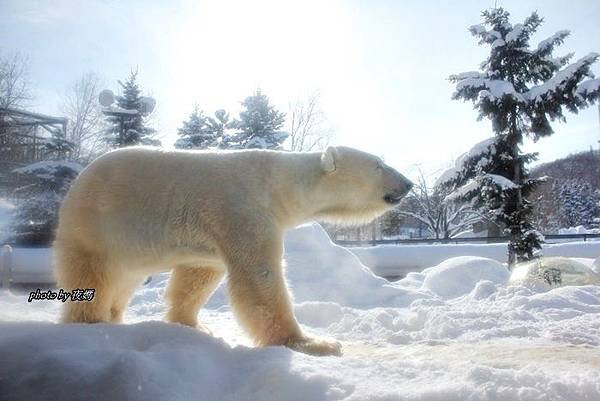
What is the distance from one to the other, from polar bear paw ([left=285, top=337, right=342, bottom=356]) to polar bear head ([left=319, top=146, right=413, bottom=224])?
44.0 inches

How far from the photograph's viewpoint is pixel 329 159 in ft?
11.4

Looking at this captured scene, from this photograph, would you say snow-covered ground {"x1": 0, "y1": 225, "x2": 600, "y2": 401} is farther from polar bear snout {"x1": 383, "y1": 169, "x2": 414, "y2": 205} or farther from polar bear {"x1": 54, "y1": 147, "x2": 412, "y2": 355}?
polar bear snout {"x1": 383, "y1": 169, "x2": 414, "y2": 205}

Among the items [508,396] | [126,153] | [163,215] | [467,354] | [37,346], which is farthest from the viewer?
[126,153]

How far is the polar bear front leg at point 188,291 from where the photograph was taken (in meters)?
3.61

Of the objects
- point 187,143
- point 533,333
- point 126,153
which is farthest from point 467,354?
point 187,143

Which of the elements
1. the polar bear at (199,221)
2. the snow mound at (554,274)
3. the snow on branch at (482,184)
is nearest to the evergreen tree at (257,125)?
the snow on branch at (482,184)

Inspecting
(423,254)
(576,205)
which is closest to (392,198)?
(423,254)

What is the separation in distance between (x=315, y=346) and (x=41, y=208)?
668 centimetres

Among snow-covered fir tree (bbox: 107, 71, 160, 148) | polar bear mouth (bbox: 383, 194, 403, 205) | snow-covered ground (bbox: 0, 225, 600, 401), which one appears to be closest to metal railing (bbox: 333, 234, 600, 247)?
snow-covered fir tree (bbox: 107, 71, 160, 148)

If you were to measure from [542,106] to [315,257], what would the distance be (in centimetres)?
712

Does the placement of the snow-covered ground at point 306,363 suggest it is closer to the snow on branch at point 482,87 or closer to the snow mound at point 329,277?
the snow mound at point 329,277

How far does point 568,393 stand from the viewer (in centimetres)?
149

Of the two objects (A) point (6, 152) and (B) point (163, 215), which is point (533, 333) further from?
(A) point (6, 152)

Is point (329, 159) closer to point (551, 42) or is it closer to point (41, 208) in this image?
point (41, 208)
